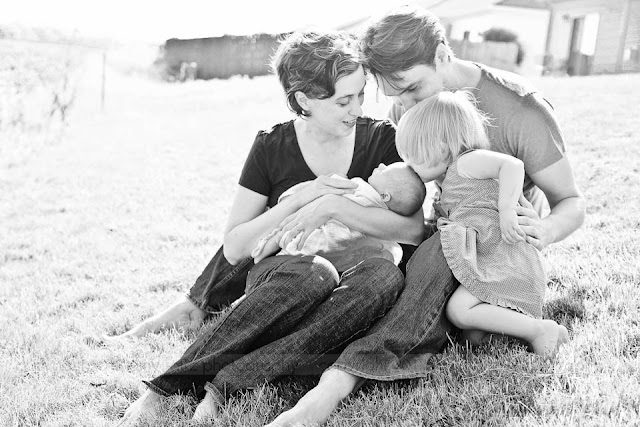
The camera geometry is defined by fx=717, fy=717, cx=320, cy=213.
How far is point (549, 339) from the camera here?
2.72 m

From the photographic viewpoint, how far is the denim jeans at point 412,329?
8.37ft

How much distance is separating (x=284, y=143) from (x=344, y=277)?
82 centimetres

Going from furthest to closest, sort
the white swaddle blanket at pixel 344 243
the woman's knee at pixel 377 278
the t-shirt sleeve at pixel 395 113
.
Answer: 1. the t-shirt sleeve at pixel 395 113
2. the white swaddle blanket at pixel 344 243
3. the woman's knee at pixel 377 278

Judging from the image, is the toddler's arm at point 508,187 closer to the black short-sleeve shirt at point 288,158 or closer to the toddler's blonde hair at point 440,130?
the toddler's blonde hair at point 440,130

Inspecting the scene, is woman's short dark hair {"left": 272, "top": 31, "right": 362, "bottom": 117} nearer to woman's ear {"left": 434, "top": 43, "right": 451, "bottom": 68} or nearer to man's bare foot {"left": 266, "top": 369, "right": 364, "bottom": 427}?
woman's ear {"left": 434, "top": 43, "right": 451, "bottom": 68}

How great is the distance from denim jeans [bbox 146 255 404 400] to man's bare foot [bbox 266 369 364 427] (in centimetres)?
17

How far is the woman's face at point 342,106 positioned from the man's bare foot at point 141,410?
138 centimetres

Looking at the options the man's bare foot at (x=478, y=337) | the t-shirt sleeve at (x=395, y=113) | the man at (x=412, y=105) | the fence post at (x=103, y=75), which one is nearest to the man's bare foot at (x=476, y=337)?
the man's bare foot at (x=478, y=337)

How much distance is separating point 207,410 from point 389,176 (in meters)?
1.24

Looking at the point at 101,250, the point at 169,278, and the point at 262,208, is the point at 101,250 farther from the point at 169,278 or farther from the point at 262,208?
the point at 262,208

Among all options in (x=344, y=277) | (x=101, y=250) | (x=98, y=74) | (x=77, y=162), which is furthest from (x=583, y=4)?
(x=344, y=277)

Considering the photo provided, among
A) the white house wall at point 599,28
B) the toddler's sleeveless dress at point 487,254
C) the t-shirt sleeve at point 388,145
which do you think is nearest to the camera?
Result: the toddler's sleeveless dress at point 487,254

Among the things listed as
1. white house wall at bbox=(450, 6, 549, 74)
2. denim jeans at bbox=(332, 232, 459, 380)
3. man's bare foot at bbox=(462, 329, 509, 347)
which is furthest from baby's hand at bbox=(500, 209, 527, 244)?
white house wall at bbox=(450, 6, 549, 74)

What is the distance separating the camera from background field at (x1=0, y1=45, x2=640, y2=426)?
2.45 metres
